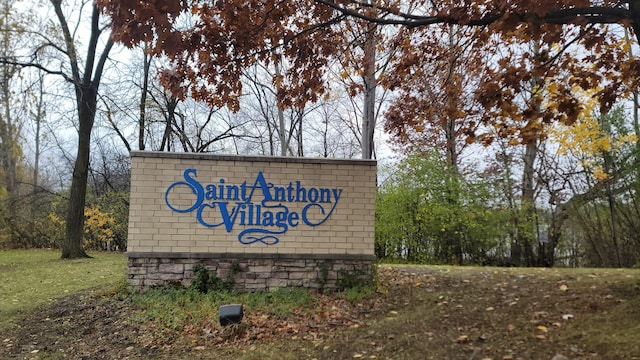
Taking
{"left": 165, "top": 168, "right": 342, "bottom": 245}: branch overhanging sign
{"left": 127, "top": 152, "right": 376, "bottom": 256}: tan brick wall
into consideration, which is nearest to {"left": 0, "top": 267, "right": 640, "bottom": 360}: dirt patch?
{"left": 127, "top": 152, "right": 376, "bottom": 256}: tan brick wall

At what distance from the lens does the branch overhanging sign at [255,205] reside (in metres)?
7.40

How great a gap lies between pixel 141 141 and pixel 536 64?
1712cm

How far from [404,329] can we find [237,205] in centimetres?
337

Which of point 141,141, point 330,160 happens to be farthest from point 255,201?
point 141,141

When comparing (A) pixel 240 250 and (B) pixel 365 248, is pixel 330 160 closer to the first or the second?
(B) pixel 365 248

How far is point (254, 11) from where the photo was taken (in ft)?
20.6

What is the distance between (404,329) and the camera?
5598 mm

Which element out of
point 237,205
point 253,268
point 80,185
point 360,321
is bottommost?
point 360,321

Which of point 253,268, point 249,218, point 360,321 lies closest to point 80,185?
point 249,218

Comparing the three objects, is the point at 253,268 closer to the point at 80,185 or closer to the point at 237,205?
the point at 237,205

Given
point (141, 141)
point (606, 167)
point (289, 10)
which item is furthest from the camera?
point (141, 141)

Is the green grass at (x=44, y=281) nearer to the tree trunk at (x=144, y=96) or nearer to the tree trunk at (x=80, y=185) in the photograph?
the tree trunk at (x=80, y=185)

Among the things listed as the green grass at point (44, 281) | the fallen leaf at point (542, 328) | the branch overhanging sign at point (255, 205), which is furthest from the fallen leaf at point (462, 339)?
the green grass at point (44, 281)

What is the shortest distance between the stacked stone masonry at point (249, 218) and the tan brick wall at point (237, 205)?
0.05ft
